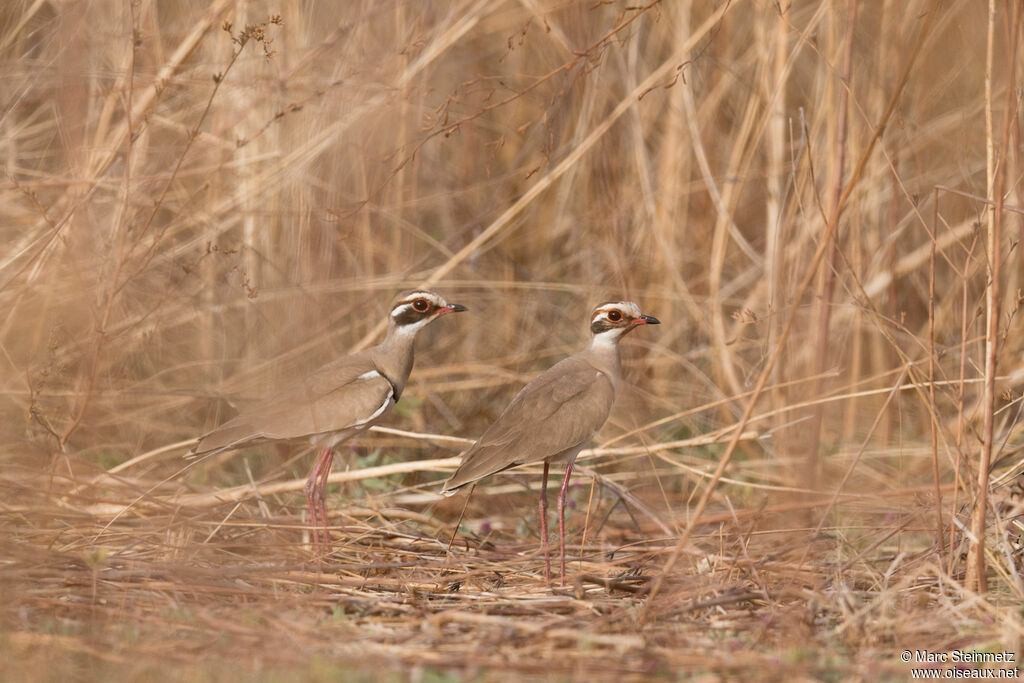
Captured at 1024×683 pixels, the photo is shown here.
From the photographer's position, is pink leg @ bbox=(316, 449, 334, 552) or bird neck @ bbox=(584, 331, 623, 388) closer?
pink leg @ bbox=(316, 449, 334, 552)

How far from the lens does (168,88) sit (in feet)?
21.5

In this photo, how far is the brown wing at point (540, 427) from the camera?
4.73 m

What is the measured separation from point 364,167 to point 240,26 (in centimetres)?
132

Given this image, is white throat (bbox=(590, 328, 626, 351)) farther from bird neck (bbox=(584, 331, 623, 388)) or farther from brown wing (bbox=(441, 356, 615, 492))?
brown wing (bbox=(441, 356, 615, 492))

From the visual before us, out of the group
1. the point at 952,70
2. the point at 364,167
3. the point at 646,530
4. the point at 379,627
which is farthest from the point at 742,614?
the point at 952,70

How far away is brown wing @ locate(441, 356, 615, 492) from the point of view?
4730 millimetres

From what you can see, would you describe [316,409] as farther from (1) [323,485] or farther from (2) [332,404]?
(1) [323,485]

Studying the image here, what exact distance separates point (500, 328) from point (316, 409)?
263 cm

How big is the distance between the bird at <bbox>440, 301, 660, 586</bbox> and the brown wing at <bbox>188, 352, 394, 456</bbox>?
24.9 inches

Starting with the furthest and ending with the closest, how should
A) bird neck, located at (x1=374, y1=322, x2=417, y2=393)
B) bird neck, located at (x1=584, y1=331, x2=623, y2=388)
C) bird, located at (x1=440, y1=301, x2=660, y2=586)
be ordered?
1. bird neck, located at (x1=374, y1=322, x2=417, y2=393)
2. bird neck, located at (x1=584, y1=331, x2=623, y2=388)
3. bird, located at (x1=440, y1=301, x2=660, y2=586)

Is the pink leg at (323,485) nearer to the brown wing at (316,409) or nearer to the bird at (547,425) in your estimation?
the brown wing at (316,409)

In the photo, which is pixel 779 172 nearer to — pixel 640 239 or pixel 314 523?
pixel 640 239

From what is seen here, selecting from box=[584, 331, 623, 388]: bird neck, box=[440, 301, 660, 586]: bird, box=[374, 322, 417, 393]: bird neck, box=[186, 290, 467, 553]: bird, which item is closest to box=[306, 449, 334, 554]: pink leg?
box=[186, 290, 467, 553]: bird

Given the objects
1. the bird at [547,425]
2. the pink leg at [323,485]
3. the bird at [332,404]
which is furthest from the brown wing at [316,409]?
the bird at [547,425]
